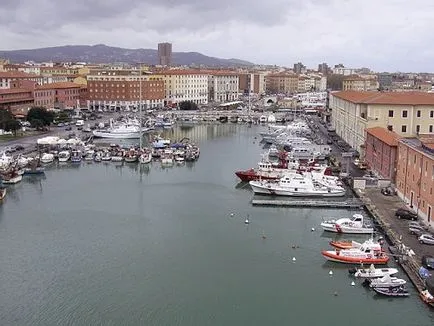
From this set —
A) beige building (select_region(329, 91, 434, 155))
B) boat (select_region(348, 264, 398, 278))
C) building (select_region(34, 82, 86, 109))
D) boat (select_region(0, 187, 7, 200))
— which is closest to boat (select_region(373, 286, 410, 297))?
boat (select_region(348, 264, 398, 278))

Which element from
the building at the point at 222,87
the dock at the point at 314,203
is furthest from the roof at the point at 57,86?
the dock at the point at 314,203

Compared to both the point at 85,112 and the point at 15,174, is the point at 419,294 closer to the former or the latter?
the point at 15,174

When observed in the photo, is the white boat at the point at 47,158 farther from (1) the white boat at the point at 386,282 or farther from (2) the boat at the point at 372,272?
(1) the white boat at the point at 386,282

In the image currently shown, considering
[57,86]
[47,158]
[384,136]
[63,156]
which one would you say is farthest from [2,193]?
[57,86]

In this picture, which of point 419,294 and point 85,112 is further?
point 85,112

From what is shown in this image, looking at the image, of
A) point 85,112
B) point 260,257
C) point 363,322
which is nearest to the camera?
point 363,322

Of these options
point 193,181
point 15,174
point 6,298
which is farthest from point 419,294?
point 15,174

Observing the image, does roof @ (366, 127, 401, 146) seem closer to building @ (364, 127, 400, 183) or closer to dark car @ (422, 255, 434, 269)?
building @ (364, 127, 400, 183)

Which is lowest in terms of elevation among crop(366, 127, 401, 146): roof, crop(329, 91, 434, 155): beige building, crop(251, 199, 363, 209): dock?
crop(251, 199, 363, 209): dock
